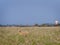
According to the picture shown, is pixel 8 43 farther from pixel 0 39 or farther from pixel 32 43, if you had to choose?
pixel 32 43

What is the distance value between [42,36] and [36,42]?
1184 mm

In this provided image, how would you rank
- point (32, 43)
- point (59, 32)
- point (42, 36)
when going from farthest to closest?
point (59, 32) → point (42, 36) → point (32, 43)

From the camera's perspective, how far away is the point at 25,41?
14328 mm

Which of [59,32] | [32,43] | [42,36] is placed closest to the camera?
[32,43]

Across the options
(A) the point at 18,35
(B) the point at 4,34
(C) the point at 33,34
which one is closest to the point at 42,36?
(C) the point at 33,34

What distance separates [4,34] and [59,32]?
506 centimetres

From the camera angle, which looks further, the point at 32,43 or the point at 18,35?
the point at 18,35

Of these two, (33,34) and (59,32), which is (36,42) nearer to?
(33,34)

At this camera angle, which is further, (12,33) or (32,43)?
(12,33)

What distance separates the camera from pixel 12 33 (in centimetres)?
1579

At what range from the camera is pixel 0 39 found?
48.0 feet

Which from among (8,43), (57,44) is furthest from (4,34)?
(57,44)

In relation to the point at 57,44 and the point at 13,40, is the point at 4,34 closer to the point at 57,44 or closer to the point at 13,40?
the point at 13,40

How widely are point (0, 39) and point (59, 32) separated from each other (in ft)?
18.1
